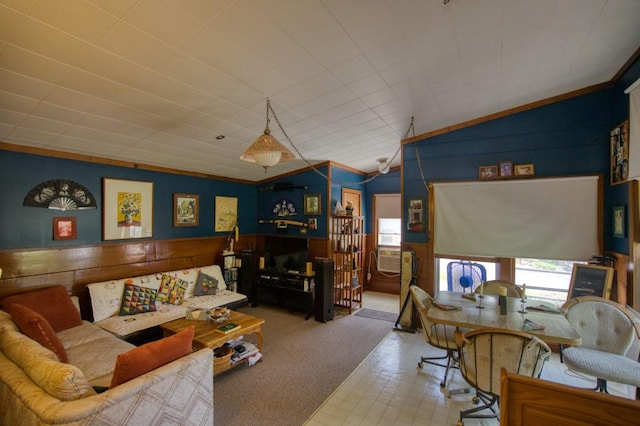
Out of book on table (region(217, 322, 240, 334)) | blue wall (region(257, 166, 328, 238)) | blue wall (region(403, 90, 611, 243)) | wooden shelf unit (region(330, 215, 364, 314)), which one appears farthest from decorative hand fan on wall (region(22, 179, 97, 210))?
blue wall (region(403, 90, 611, 243))

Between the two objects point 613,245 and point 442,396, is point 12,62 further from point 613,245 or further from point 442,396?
point 613,245

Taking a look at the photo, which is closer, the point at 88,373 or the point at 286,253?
the point at 88,373

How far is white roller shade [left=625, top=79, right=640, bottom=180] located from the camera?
2.41 meters

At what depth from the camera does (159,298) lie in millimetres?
3965

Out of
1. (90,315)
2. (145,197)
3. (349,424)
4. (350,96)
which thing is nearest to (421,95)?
(350,96)

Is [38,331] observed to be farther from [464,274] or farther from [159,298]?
[464,274]

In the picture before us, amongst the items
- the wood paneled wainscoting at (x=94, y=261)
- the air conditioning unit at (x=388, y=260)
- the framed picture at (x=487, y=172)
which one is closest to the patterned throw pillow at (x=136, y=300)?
the wood paneled wainscoting at (x=94, y=261)

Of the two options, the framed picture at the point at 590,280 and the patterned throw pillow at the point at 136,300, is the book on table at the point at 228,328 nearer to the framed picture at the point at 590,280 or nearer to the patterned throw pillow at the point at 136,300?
the patterned throw pillow at the point at 136,300

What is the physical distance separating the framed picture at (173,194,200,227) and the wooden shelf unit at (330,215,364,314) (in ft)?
8.09

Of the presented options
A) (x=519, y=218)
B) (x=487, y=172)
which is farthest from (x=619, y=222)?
(x=487, y=172)

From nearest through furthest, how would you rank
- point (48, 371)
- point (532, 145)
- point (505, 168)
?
1. point (48, 371)
2. point (532, 145)
3. point (505, 168)

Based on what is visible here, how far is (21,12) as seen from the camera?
1551mm

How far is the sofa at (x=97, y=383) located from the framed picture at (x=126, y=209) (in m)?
1.62

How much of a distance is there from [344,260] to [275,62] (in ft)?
12.4
